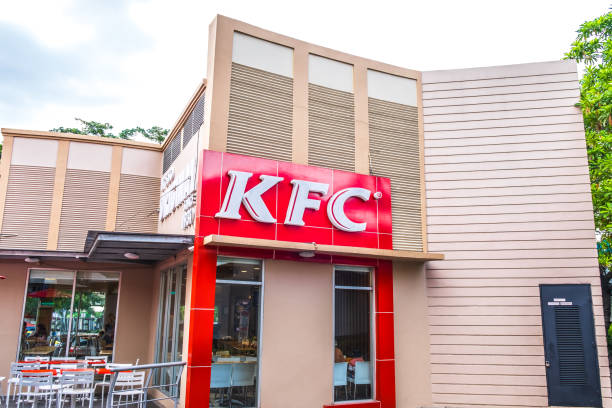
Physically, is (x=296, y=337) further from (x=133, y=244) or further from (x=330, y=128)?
(x=330, y=128)

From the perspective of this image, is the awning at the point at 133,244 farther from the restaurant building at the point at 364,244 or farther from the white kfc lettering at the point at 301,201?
the white kfc lettering at the point at 301,201

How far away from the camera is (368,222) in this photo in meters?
8.38

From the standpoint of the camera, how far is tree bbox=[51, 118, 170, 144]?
24625 millimetres

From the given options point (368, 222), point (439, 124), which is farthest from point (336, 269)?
point (439, 124)

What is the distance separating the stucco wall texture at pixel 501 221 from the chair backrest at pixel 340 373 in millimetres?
1778

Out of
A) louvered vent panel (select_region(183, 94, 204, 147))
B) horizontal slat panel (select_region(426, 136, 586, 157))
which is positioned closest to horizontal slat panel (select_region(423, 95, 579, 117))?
horizontal slat panel (select_region(426, 136, 586, 157))

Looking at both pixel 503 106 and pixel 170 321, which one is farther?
pixel 503 106

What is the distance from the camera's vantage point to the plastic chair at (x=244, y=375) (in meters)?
7.00

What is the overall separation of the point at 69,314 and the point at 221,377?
553cm

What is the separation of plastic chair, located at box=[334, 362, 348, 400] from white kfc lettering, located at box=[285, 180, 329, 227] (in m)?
2.58

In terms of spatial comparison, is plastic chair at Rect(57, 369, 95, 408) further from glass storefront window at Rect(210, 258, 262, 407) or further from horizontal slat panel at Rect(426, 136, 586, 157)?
horizontal slat panel at Rect(426, 136, 586, 157)

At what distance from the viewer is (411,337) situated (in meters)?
8.38

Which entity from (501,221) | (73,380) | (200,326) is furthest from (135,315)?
(501,221)

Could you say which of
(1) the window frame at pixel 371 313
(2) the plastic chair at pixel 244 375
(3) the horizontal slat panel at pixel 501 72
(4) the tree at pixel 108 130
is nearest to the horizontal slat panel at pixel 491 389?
(1) the window frame at pixel 371 313
